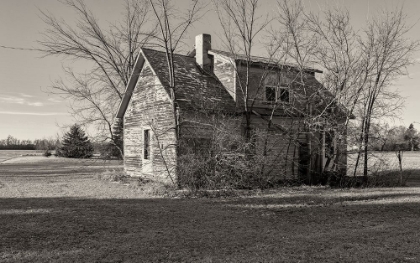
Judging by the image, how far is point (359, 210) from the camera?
11281 millimetres

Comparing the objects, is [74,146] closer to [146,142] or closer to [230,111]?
[146,142]

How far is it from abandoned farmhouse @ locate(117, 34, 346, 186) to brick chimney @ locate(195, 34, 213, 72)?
0.17 ft

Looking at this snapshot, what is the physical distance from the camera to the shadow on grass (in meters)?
6.50

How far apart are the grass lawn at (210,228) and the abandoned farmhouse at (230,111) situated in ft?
11.6

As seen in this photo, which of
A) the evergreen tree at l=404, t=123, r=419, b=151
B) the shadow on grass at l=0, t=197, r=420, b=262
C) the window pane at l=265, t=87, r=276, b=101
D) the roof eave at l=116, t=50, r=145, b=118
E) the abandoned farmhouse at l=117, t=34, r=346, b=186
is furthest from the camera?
the evergreen tree at l=404, t=123, r=419, b=151

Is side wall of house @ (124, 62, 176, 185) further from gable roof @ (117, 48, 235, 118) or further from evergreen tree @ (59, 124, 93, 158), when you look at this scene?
evergreen tree @ (59, 124, 93, 158)

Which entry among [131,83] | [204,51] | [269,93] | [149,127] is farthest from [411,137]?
[131,83]

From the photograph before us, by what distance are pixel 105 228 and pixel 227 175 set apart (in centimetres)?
702

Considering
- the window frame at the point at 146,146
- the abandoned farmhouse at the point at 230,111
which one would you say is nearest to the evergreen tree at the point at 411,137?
the abandoned farmhouse at the point at 230,111

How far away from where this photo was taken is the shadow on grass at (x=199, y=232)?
650 cm

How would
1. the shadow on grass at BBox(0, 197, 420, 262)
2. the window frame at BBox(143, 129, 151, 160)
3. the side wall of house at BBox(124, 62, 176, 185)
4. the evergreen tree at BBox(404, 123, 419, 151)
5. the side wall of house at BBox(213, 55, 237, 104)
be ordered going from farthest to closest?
the evergreen tree at BBox(404, 123, 419, 151), the window frame at BBox(143, 129, 151, 160), the side wall of house at BBox(213, 55, 237, 104), the side wall of house at BBox(124, 62, 176, 185), the shadow on grass at BBox(0, 197, 420, 262)

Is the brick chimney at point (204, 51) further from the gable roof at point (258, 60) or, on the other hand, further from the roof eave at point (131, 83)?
the roof eave at point (131, 83)

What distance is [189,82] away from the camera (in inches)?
714

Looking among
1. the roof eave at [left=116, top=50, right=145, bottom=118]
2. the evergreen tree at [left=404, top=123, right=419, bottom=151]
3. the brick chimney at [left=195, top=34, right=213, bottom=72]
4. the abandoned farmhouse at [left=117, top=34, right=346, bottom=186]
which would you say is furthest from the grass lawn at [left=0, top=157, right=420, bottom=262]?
the brick chimney at [left=195, top=34, right=213, bottom=72]
